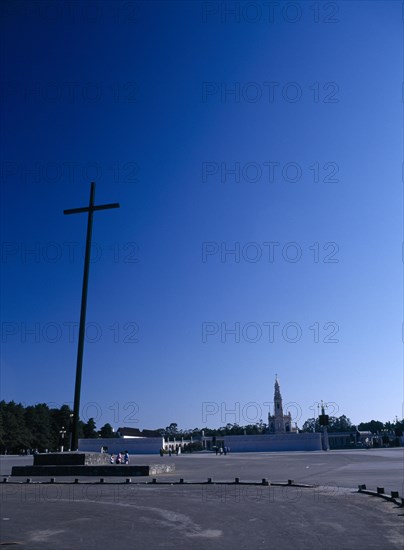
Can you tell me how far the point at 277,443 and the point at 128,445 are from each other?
2583cm

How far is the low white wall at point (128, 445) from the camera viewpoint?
83938 mm

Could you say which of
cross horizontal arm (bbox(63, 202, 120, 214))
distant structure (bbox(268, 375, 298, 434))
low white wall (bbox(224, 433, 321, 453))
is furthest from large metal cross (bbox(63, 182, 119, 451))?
distant structure (bbox(268, 375, 298, 434))

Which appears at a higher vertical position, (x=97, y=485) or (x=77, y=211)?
(x=77, y=211)

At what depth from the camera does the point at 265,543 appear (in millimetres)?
8141

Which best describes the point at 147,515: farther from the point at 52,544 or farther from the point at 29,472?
the point at 29,472

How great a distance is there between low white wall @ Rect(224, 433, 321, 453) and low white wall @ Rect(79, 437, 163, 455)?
13.1 m

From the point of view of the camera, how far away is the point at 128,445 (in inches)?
Result: 3413

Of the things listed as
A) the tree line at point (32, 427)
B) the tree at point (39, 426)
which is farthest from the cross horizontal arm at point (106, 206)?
the tree at point (39, 426)

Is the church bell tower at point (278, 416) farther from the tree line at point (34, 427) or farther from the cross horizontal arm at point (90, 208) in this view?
the cross horizontal arm at point (90, 208)

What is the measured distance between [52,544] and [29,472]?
1761cm

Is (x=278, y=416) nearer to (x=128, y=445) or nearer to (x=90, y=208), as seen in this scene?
(x=128, y=445)

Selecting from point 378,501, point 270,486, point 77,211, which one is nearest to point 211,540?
point 378,501

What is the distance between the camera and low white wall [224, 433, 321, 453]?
83875mm

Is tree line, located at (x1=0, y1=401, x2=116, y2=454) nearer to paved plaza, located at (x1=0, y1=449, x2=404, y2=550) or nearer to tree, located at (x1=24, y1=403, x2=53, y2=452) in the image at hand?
tree, located at (x1=24, y1=403, x2=53, y2=452)
